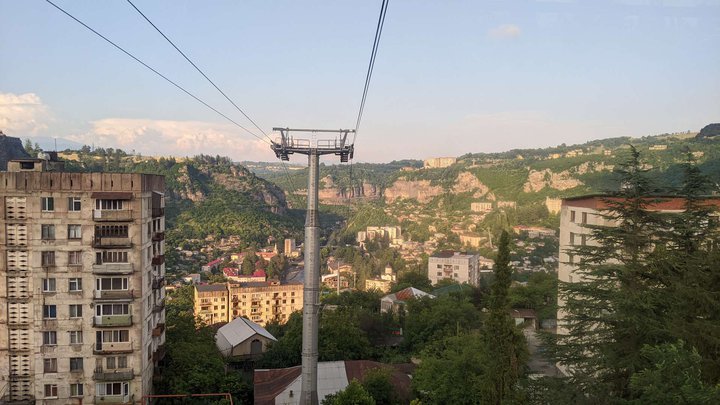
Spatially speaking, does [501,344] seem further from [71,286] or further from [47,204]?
[47,204]

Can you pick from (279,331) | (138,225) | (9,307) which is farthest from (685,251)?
(279,331)

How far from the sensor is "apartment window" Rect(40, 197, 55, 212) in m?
14.2

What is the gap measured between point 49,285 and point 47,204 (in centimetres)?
218

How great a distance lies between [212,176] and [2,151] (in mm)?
55627

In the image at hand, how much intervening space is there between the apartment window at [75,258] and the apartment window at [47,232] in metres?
0.66

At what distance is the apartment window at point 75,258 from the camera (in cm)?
1443

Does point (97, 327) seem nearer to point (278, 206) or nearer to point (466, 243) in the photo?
point (466, 243)

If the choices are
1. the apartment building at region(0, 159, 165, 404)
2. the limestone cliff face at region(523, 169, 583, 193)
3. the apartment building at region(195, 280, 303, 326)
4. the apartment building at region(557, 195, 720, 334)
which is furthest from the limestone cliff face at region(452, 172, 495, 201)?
the apartment building at region(0, 159, 165, 404)

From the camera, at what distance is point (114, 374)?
14523 millimetres

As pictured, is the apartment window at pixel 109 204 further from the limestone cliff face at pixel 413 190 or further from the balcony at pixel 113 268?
the limestone cliff face at pixel 413 190

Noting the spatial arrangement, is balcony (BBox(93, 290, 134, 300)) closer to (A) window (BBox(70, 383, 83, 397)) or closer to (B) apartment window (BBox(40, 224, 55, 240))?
(B) apartment window (BBox(40, 224, 55, 240))

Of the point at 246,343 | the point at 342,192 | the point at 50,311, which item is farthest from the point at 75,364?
the point at 342,192

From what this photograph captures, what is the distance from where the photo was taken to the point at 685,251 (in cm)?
976

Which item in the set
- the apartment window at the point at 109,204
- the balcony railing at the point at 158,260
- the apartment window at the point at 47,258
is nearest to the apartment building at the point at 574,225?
the balcony railing at the point at 158,260
